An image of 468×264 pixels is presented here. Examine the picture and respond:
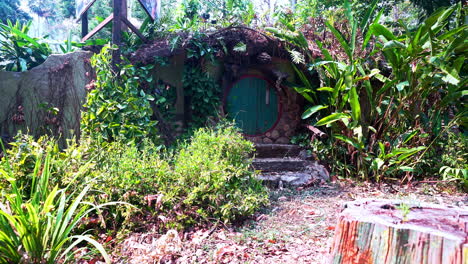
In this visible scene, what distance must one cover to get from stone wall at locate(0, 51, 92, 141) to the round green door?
2.75 metres

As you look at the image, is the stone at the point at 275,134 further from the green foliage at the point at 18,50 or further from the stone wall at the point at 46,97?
the green foliage at the point at 18,50

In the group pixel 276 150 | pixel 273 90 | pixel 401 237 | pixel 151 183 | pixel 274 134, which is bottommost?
pixel 276 150

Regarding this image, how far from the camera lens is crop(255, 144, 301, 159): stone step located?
244 inches

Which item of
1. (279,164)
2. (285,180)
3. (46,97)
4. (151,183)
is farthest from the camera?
(279,164)

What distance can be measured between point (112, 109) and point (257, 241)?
2880 millimetres

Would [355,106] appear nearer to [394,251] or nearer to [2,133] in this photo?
[394,251]

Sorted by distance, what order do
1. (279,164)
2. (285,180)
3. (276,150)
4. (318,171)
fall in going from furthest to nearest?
(276,150)
(279,164)
(318,171)
(285,180)

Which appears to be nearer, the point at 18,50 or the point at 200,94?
the point at 18,50

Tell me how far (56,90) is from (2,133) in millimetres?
1049

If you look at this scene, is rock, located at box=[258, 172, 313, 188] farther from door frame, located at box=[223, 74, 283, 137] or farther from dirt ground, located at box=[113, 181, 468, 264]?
door frame, located at box=[223, 74, 283, 137]

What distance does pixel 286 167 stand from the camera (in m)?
5.82

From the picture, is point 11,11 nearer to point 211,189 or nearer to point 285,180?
point 285,180

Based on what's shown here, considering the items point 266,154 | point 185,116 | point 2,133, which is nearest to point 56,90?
point 2,133

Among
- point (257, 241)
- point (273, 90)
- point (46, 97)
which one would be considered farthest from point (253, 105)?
point (257, 241)
